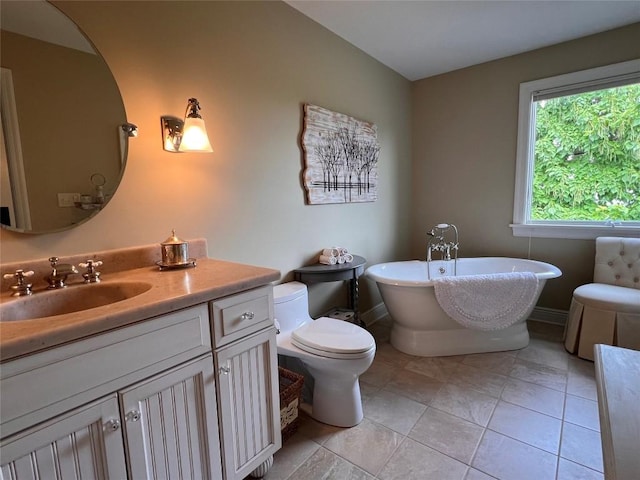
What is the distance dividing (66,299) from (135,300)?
16.3 inches

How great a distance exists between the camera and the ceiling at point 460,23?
6.97 feet

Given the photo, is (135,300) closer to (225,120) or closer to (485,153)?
(225,120)

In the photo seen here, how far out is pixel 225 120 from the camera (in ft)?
5.75

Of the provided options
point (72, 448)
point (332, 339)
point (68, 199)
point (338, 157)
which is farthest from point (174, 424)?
point (338, 157)

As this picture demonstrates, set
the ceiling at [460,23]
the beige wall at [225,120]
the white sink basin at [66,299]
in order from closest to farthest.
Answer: the white sink basin at [66,299], the beige wall at [225,120], the ceiling at [460,23]

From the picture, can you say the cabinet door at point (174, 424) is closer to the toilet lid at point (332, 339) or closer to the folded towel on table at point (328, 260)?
the toilet lid at point (332, 339)

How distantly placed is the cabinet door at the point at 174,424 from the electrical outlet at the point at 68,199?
2.64 feet

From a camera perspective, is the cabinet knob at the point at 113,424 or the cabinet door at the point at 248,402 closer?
the cabinet knob at the point at 113,424

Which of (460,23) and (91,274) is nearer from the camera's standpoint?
(91,274)

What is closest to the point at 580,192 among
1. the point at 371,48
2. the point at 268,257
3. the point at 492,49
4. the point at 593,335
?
the point at 593,335

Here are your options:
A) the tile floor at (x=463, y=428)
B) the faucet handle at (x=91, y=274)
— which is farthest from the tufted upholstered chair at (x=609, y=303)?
the faucet handle at (x=91, y=274)

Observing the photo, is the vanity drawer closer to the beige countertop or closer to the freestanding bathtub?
the beige countertop

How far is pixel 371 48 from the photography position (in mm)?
2705

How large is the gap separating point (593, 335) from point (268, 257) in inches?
93.9
